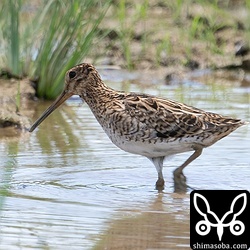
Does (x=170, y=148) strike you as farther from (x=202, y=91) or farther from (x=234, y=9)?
(x=234, y=9)

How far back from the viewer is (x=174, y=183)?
7.47m

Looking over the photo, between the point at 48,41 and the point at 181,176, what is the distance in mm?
3447

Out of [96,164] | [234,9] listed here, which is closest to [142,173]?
[96,164]

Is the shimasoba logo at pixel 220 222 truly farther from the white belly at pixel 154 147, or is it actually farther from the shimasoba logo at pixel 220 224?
the white belly at pixel 154 147

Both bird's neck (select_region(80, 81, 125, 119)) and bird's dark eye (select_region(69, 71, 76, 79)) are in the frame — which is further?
bird's dark eye (select_region(69, 71, 76, 79))

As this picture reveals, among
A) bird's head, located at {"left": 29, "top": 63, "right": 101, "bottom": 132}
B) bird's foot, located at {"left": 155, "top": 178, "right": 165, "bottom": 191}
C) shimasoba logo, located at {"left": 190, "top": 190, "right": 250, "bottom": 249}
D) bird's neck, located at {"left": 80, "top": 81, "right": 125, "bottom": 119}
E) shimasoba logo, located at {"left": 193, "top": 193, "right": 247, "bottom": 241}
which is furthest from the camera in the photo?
bird's head, located at {"left": 29, "top": 63, "right": 101, "bottom": 132}

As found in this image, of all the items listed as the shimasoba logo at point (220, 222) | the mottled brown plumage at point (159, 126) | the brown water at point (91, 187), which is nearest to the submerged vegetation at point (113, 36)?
the brown water at point (91, 187)

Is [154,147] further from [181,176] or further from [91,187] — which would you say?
[91,187]

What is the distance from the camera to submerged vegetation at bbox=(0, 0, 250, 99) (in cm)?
1043

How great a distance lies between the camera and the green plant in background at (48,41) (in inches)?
406

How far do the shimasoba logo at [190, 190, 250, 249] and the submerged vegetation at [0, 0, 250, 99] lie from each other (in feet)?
12.4

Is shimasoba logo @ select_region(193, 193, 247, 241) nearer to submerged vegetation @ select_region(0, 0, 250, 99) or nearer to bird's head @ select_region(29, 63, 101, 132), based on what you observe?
bird's head @ select_region(29, 63, 101, 132)

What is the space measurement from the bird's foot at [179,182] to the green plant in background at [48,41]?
9.65 ft

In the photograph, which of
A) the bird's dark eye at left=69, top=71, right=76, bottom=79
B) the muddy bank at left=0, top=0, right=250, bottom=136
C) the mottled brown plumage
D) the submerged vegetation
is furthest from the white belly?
the muddy bank at left=0, top=0, right=250, bottom=136
